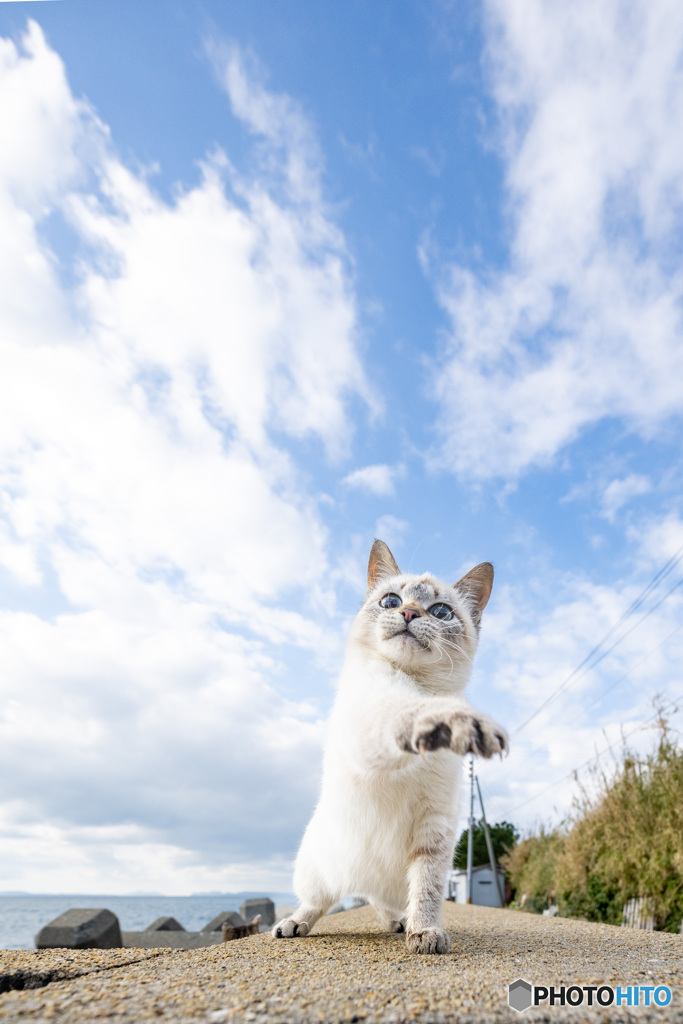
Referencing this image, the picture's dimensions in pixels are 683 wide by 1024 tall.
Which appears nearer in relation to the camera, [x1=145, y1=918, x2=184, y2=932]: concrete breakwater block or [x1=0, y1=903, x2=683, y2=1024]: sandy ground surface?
[x1=0, y1=903, x2=683, y2=1024]: sandy ground surface

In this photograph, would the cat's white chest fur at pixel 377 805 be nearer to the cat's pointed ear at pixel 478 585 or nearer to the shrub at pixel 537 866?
the cat's pointed ear at pixel 478 585

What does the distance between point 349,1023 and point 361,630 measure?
2.03 metres

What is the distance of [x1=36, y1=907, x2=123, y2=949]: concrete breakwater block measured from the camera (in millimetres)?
6023

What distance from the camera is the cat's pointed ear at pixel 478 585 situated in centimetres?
386

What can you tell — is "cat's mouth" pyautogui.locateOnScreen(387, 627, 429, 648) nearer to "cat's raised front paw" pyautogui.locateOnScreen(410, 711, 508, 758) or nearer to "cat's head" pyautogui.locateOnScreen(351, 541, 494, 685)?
"cat's head" pyautogui.locateOnScreen(351, 541, 494, 685)

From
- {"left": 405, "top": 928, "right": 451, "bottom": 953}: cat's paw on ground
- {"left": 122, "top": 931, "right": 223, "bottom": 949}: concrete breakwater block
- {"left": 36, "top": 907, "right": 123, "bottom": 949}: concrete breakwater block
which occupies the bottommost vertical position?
{"left": 122, "top": 931, "right": 223, "bottom": 949}: concrete breakwater block

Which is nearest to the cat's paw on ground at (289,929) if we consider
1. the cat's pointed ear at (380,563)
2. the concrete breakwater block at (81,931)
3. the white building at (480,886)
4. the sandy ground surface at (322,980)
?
the sandy ground surface at (322,980)

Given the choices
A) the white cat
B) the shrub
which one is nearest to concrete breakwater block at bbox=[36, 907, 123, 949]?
the white cat

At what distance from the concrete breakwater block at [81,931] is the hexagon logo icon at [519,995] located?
216 inches

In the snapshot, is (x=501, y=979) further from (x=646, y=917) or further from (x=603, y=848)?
(x=603, y=848)

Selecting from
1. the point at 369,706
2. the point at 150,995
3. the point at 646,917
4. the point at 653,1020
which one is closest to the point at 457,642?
the point at 369,706

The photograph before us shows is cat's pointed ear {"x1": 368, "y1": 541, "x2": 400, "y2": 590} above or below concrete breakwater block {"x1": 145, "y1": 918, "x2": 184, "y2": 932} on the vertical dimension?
above

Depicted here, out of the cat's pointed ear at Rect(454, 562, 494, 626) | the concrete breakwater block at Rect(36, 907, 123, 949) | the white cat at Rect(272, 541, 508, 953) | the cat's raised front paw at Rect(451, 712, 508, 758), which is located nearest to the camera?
the cat's raised front paw at Rect(451, 712, 508, 758)

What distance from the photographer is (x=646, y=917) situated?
314 inches
